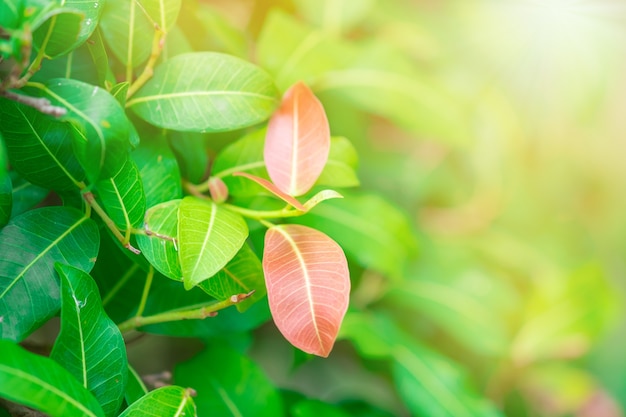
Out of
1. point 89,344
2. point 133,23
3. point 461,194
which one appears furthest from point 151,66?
point 461,194

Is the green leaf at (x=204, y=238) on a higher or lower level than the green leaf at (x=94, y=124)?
lower

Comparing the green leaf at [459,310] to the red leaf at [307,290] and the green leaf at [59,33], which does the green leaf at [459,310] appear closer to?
the red leaf at [307,290]

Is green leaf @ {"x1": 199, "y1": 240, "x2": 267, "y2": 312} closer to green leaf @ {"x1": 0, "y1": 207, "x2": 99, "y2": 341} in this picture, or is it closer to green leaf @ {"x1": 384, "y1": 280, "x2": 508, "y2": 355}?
green leaf @ {"x1": 0, "y1": 207, "x2": 99, "y2": 341}

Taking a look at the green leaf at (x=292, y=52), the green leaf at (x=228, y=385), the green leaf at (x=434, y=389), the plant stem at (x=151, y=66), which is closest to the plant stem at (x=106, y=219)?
the plant stem at (x=151, y=66)

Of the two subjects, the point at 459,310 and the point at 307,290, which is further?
the point at 459,310

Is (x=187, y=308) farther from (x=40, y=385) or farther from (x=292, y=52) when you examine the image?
(x=292, y=52)

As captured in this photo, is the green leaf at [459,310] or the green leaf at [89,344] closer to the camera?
the green leaf at [89,344]
